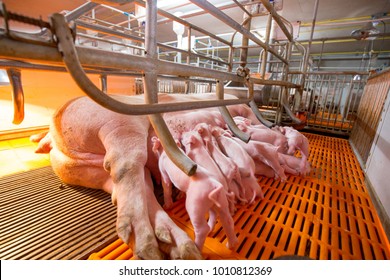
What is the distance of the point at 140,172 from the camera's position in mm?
1109

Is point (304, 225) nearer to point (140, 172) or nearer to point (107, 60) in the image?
point (140, 172)

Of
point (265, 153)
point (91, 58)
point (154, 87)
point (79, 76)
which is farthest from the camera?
point (265, 153)

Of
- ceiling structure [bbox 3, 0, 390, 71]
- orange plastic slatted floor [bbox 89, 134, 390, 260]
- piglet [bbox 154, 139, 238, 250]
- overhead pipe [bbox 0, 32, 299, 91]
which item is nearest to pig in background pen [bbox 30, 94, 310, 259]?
piglet [bbox 154, 139, 238, 250]

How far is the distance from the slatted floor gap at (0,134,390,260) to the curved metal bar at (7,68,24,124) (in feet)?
2.04

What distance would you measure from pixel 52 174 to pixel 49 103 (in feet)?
7.15

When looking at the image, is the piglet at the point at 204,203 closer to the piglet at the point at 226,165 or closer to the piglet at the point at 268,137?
the piglet at the point at 226,165

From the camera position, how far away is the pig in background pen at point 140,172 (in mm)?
903

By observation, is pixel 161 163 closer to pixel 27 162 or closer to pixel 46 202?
pixel 46 202

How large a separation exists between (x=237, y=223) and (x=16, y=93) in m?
1.46

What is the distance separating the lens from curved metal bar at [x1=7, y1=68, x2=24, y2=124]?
1.04 m

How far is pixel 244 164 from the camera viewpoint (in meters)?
1.35

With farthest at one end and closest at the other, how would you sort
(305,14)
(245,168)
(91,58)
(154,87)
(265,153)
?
(305,14)
(265,153)
(245,168)
(154,87)
(91,58)

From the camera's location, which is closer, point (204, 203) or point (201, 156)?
point (204, 203)

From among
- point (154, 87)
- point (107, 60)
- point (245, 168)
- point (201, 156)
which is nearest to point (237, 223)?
point (245, 168)
